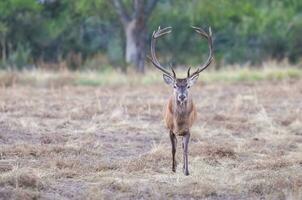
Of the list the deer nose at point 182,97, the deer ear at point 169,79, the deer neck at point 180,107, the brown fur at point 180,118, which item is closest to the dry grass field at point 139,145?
the brown fur at point 180,118

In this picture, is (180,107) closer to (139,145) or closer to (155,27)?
(139,145)

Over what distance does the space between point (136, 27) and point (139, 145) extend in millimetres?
15061

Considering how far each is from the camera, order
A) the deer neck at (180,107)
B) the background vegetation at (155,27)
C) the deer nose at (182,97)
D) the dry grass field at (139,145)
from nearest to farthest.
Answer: the dry grass field at (139,145)
the deer nose at (182,97)
the deer neck at (180,107)
the background vegetation at (155,27)

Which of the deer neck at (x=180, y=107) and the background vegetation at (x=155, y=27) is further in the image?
the background vegetation at (x=155, y=27)

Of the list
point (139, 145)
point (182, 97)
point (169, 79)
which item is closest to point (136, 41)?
point (139, 145)

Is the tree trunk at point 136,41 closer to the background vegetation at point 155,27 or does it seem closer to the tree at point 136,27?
the tree at point 136,27

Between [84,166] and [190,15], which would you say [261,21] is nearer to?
[190,15]

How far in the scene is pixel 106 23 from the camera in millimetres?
32469

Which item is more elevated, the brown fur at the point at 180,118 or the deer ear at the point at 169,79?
the deer ear at the point at 169,79

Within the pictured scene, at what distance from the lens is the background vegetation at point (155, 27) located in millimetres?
29500

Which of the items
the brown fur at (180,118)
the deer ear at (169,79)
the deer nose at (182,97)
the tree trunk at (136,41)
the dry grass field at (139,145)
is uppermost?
the tree trunk at (136,41)

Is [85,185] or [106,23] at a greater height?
[106,23]

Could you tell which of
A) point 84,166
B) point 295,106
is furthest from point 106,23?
point 84,166

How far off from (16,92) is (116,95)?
2.42 metres
